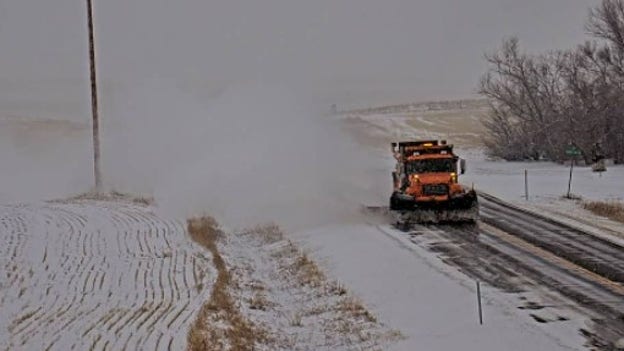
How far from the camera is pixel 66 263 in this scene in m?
17.2

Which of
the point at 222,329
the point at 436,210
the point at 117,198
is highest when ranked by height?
the point at 436,210

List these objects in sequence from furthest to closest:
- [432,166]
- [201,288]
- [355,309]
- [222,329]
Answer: [432,166]
[201,288]
[355,309]
[222,329]

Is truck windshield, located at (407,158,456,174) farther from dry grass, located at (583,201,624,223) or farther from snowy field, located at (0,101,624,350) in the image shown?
dry grass, located at (583,201,624,223)

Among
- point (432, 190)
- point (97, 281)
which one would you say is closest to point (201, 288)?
point (97, 281)

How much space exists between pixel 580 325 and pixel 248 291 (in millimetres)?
7490

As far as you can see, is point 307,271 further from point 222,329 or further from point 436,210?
point 436,210

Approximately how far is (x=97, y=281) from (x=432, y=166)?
1339cm

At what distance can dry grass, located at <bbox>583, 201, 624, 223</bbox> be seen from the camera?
2690cm

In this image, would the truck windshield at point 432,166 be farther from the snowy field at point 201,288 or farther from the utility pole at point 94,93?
the utility pole at point 94,93

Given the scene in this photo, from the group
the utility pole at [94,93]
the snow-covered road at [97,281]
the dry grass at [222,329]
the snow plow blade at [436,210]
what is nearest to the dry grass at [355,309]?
the dry grass at [222,329]

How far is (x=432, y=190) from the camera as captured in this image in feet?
81.5

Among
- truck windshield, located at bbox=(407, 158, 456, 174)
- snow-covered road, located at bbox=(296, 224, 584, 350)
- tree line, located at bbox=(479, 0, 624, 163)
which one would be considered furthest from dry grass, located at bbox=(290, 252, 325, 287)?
tree line, located at bbox=(479, 0, 624, 163)

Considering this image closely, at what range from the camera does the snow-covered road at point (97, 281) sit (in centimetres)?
1205

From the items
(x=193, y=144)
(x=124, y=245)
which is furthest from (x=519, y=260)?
(x=193, y=144)
